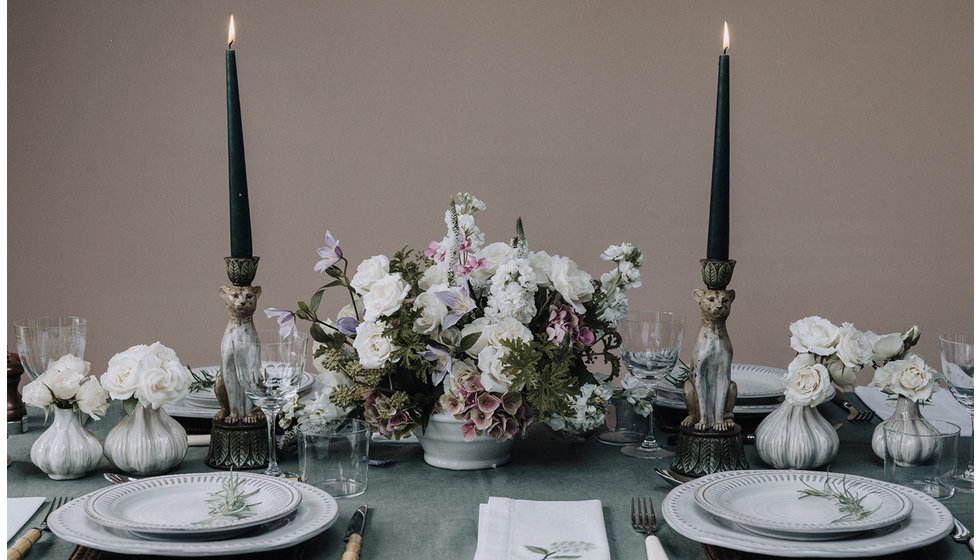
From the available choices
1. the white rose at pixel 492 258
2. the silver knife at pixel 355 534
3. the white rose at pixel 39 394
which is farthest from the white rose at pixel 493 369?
the white rose at pixel 39 394

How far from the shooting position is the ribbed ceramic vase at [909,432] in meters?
1.07

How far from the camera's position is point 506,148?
2.84 m

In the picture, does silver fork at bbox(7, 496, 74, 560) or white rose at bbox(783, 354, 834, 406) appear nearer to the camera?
silver fork at bbox(7, 496, 74, 560)

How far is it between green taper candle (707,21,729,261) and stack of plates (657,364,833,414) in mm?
277

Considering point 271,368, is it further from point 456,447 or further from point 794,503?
point 794,503

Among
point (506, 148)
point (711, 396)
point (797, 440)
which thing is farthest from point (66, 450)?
point (506, 148)

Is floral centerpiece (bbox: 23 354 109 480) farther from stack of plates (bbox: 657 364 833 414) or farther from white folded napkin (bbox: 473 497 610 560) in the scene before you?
stack of plates (bbox: 657 364 833 414)

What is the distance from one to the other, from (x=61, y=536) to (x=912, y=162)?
2690 mm

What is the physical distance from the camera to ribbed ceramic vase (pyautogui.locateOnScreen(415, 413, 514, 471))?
1.18m

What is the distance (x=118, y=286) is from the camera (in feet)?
9.34

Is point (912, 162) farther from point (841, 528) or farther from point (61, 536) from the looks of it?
point (61, 536)

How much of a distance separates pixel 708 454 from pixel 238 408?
615mm

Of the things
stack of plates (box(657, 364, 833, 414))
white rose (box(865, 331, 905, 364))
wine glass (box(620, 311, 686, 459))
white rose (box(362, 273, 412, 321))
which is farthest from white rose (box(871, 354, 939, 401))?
white rose (box(362, 273, 412, 321))

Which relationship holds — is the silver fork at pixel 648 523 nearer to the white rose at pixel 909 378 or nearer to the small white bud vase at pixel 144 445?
the white rose at pixel 909 378
